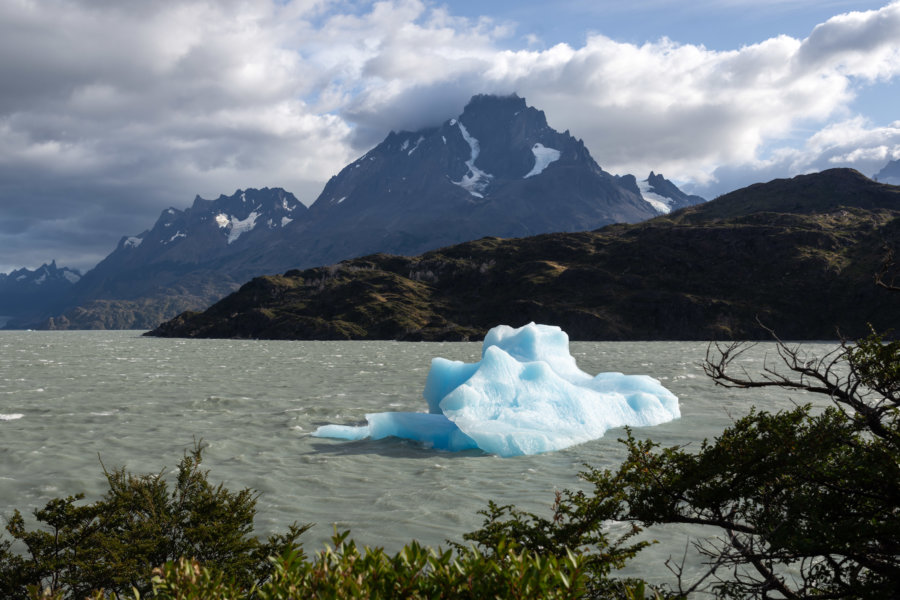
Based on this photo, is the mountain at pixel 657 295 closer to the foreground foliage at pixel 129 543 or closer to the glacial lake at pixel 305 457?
the glacial lake at pixel 305 457

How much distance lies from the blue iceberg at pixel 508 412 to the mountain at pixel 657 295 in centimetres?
13051

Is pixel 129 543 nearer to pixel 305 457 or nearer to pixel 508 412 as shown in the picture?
pixel 305 457

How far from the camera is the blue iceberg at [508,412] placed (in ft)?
59.2

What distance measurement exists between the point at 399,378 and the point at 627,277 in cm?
14671

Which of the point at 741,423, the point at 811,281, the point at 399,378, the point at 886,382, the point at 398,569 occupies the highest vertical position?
the point at 811,281

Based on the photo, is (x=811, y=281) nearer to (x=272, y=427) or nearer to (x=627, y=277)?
(x=627, y=277)

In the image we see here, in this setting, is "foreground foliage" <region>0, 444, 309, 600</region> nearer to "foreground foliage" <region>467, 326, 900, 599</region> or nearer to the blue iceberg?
"foreground foliage" <region>467, 326, 900, 599</region>

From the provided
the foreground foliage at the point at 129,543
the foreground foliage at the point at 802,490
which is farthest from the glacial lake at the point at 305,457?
the foreground foliage at the point at 129,543

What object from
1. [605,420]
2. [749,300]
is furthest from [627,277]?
[605,420]

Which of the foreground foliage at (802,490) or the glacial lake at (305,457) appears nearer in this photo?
the foreground foliage at (802,490)

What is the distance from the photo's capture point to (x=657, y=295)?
165375 millimetres

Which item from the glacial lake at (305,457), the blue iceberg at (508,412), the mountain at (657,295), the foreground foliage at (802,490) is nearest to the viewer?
the foreground foliage at (802,490)

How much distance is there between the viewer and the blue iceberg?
59.2ft

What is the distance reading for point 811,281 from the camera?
154 metres
